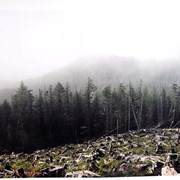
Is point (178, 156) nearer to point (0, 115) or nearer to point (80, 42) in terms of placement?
point (80, 42)

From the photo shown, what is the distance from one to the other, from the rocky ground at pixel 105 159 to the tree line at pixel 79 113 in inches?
3.9

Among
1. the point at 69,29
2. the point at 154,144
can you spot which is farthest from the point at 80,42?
the point at 154,144

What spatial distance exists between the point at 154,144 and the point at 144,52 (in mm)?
1079

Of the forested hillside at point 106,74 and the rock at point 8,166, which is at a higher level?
the forested hillside at point 106,74

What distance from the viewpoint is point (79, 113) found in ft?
16.9

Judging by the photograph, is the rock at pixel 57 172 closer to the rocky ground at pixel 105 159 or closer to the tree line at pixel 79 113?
the rocky ground at pixel 105 159

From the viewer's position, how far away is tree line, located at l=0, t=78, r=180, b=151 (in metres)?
5.08

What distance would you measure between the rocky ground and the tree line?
10 centimetres

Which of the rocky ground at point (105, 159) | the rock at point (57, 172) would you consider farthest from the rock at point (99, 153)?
the rock at point (57, 172)

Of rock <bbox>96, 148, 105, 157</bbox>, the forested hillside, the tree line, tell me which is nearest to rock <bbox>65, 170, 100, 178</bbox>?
rock <bbox>96, 148, 105, 157</bbox>

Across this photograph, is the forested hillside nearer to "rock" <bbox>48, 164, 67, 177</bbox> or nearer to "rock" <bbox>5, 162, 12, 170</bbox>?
"rock" <bbox>5, 162, 12, 170</bbox>

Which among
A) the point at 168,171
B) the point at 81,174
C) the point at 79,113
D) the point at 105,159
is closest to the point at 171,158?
the point at 168,171

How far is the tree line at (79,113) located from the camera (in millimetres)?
5082

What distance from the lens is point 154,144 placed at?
5195mm
